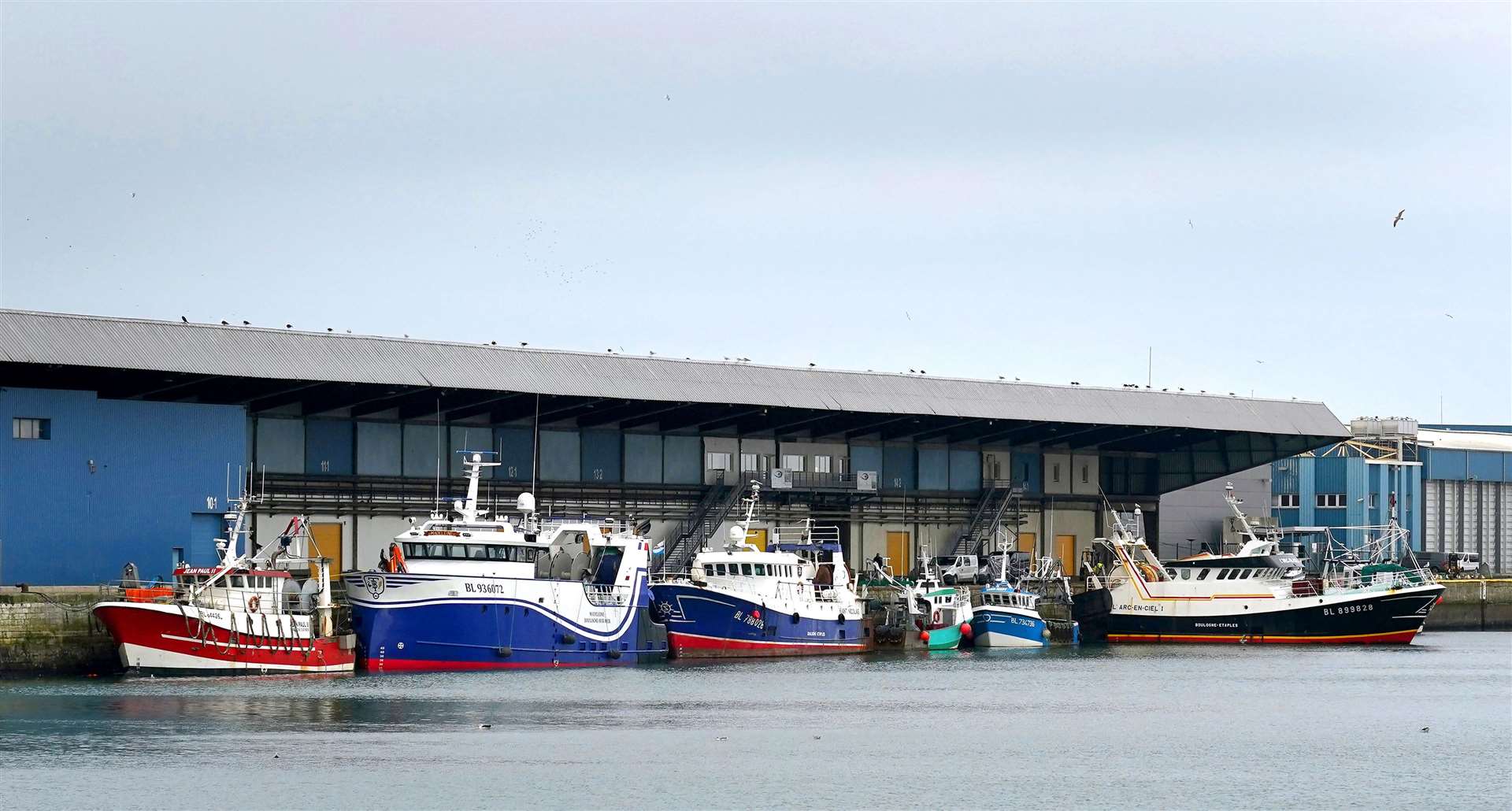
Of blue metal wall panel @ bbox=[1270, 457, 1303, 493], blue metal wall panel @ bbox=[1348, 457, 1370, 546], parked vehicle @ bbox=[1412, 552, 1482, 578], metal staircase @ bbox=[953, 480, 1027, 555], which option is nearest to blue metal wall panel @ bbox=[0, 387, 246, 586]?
metal staircase @ bbox=[953, 480, 1027, 555]

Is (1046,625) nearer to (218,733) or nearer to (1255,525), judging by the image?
(1255,525)

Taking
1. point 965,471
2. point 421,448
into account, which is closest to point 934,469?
point 965,471

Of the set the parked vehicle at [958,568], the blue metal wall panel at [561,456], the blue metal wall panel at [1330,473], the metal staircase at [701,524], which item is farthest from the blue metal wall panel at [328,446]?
the blue metal wall panel at [1330,473]

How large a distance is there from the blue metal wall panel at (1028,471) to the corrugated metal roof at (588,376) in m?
4.26

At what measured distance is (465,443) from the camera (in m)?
70.6

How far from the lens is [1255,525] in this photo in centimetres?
8269

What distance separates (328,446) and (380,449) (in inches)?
76.4

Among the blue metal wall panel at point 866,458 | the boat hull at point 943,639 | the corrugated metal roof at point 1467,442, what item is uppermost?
the corrugated metal roof at point 1467,442

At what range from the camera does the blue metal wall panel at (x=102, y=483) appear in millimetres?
57438

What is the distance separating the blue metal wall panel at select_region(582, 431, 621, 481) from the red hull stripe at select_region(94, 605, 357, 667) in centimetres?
1913

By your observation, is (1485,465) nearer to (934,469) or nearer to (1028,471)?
(1028,471)

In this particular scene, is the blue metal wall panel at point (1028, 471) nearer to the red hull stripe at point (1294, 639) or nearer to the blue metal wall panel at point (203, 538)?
the red hull stripe at point (1294, 639)

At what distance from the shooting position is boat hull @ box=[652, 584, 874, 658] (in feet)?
209

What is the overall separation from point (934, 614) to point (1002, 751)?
2971 cm
